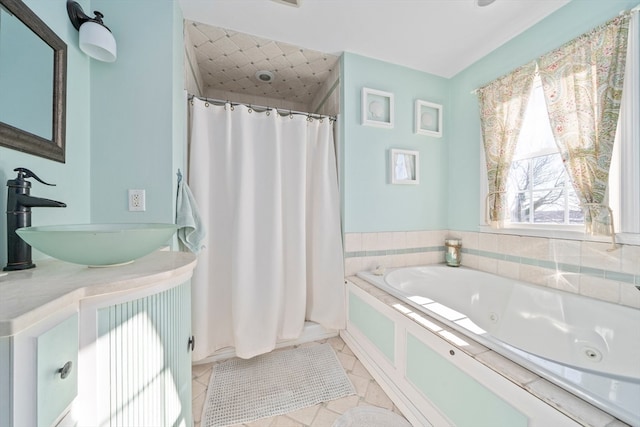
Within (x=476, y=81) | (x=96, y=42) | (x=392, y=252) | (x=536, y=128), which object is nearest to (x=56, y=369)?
(x=96, y=42)

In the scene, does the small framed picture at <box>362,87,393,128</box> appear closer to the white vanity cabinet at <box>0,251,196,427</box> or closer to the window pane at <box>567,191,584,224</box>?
the window pane at <box>567,191,584,224</box>

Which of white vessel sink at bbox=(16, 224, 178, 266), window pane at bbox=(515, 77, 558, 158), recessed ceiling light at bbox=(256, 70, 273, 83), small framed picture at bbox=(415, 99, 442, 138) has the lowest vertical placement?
white vessel sink at bbox=(16, 224, 178, 266)

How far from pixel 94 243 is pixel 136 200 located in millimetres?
722

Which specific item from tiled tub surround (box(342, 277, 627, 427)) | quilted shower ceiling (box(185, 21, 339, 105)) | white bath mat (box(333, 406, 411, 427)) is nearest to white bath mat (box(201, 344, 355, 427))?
white bath mat (box(333, 406, 411, 427))

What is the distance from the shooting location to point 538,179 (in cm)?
171

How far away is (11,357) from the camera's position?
15.6 inches

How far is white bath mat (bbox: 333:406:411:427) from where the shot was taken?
1.21 metres

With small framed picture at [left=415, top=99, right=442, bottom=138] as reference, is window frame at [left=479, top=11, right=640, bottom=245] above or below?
below

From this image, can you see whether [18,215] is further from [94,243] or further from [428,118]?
[428,118]

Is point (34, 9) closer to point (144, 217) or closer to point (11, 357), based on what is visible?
point (144, 217)

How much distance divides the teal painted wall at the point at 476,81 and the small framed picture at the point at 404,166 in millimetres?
427

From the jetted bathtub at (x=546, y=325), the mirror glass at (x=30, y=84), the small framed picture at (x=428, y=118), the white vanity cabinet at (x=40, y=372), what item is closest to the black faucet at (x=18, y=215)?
the mirror glass at (x=30, y=84)

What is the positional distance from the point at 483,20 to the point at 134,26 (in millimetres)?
2226

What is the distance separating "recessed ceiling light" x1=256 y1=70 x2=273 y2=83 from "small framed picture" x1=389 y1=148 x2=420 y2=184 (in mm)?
1384
